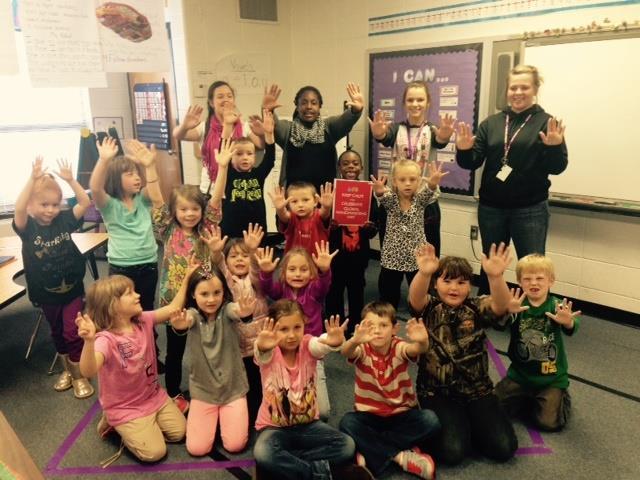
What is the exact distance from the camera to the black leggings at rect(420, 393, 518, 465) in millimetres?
2025

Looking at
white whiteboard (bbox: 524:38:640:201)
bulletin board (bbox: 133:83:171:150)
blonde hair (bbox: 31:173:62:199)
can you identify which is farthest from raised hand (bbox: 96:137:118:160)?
white whiteboard (bbox: 524:38:640:201)

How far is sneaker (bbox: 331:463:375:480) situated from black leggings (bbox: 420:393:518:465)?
32cm

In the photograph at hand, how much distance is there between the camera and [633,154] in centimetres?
296

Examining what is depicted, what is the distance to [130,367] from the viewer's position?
6.96ft

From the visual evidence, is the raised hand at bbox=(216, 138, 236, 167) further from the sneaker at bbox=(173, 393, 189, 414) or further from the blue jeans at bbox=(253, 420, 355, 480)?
the blue jeans at bbox=(253, 420, 355, 480)

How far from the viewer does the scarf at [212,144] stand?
2.92 meters

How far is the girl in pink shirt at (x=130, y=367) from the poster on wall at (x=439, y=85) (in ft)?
6.44

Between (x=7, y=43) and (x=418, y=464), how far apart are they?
262 cm

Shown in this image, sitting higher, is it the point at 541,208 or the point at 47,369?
the point at 541,208

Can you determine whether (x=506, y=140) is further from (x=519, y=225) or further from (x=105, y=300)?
(x=105, y=300)

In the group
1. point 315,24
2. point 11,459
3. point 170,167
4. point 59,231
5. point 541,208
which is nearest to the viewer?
point 11,459

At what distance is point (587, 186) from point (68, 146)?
4.36m

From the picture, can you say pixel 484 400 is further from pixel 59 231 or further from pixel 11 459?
pixel 59 231

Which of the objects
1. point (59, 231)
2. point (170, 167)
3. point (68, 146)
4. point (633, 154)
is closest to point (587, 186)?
point (633, 154)
